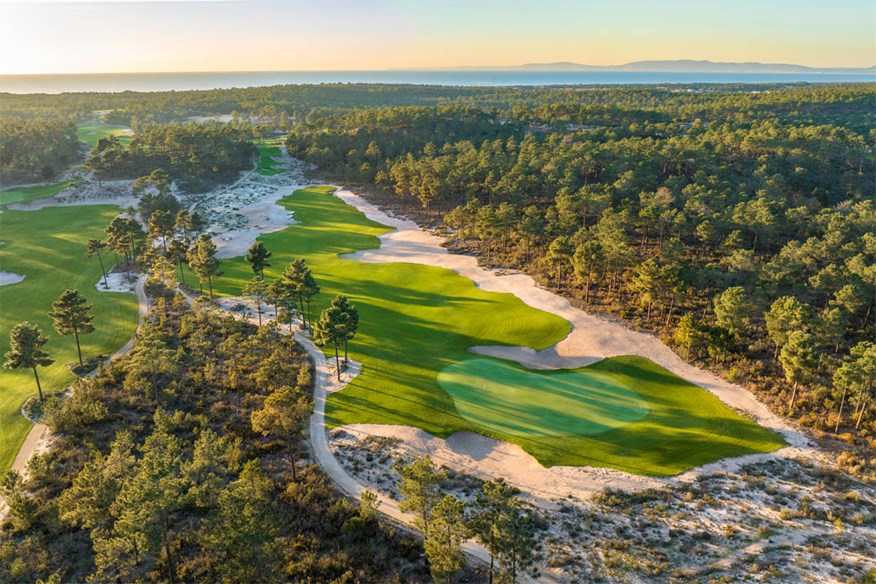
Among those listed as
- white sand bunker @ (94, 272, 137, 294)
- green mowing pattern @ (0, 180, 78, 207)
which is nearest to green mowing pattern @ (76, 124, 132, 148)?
green mowing pattern @ (0, 180, 78, 207)

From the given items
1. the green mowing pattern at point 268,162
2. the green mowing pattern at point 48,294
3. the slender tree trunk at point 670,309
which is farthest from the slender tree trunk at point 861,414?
the green mowing pattern at point 268,162

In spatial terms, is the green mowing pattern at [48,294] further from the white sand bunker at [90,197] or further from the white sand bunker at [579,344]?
the white sand bunker at [579,344]

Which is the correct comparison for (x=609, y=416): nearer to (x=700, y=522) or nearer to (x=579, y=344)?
(x=700, y=522)

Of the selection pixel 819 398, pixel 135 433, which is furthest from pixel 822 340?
pixel 135 433

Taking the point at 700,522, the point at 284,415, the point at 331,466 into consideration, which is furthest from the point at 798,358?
the point at 284,415

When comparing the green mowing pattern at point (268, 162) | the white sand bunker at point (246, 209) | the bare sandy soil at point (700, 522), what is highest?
the green mowing pattern at point (268, 162)
